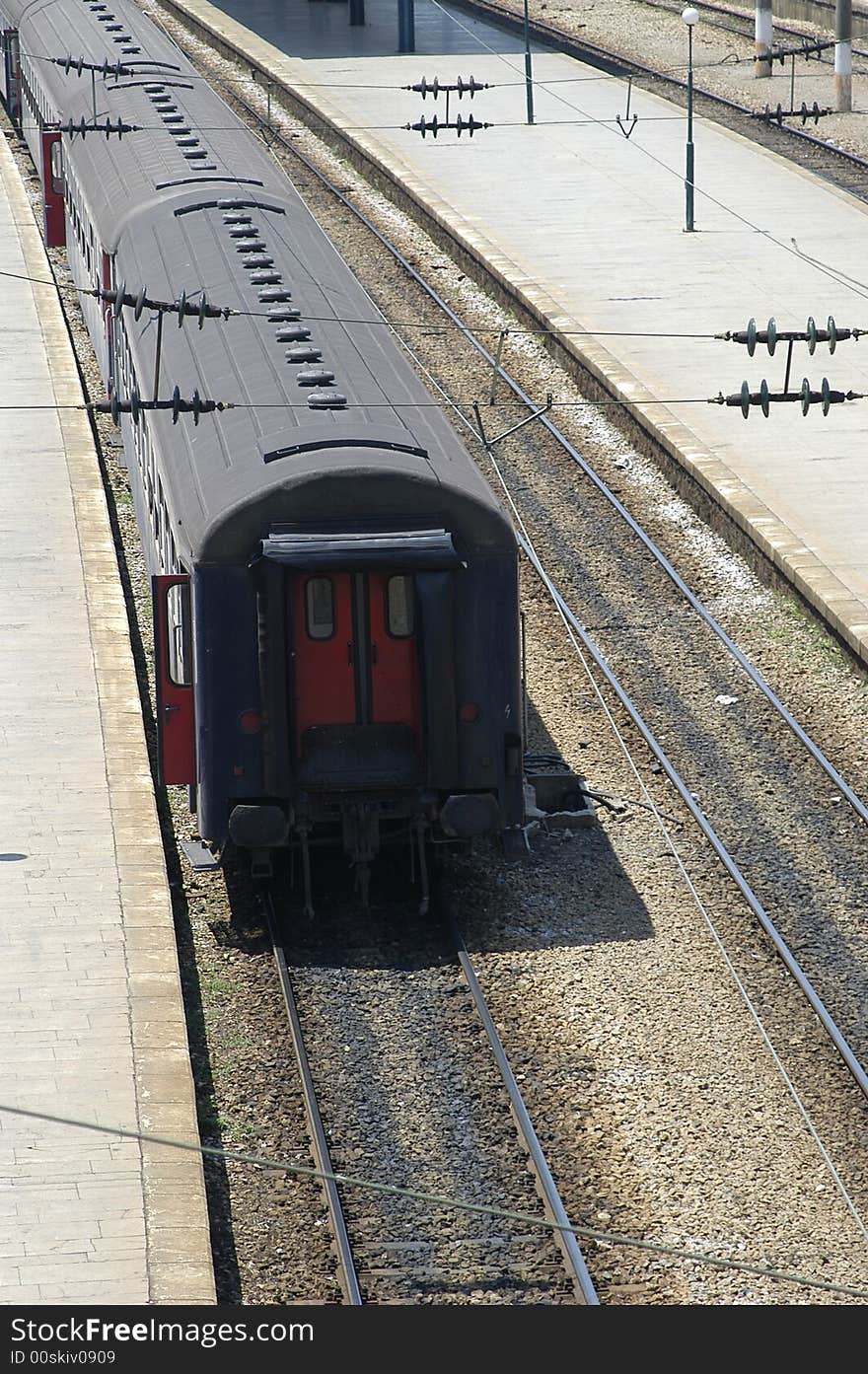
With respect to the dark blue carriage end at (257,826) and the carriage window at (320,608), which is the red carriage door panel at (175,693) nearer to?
the dark blue carriage end at (257,826)

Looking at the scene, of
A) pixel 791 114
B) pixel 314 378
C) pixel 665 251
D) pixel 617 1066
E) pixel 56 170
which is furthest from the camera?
pixel 665 251

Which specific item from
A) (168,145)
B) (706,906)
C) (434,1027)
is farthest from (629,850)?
(168,145)

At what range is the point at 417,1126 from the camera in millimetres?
11273

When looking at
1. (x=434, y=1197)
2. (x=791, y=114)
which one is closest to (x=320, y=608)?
(x=434, y=1197)

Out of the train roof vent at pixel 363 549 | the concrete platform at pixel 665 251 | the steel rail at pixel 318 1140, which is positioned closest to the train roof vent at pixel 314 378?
the train roof vent at pixel 363 549

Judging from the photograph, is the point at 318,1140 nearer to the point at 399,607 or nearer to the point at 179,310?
the point at 399,607

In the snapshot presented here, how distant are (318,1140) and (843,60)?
3561 centimetres

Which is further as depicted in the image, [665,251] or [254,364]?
[665,251]

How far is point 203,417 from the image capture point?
1448 centimetres

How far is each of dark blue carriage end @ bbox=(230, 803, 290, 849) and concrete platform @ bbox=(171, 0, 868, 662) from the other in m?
6.84

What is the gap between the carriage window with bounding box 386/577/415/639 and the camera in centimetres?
1286

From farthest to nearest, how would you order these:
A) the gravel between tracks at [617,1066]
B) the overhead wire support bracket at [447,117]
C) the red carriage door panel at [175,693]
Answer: the overhead wire support bracket at [447,117]
the red carriage door panel at [175,693]
the gravel between tracks at [617,1066]

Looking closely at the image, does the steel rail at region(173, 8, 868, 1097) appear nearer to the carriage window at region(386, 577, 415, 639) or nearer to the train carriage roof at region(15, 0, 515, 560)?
the train carriage roof at region(15, 0, 515, 560)

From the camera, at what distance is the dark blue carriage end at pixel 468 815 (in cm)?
1297
